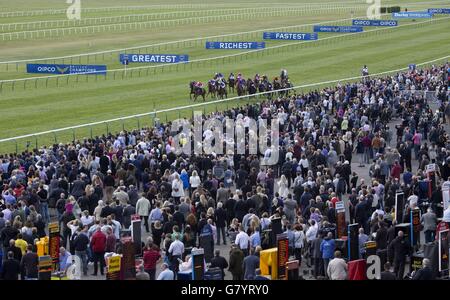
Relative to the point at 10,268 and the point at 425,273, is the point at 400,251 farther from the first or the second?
the point at 10,268

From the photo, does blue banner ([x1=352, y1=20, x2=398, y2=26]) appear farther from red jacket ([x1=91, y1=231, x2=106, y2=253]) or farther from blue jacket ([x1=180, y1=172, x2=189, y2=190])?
red jacket ([x1=91, y1=231, x2=106, y2=253])

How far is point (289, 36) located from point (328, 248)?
192 ft

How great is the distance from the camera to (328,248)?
17953 millimetres

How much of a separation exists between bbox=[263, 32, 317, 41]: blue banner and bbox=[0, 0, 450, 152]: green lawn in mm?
577

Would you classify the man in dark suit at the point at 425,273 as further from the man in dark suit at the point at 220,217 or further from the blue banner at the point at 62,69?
the blue banner at the point at 62,69

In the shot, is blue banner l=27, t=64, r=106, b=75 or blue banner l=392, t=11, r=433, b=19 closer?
blue banner l=27, t=64, r=106, b=75

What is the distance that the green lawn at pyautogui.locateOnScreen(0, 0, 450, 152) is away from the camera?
136 ft

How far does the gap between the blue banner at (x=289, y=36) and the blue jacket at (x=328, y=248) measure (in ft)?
187

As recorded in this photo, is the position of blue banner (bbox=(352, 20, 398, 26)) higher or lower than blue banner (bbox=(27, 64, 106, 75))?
higher

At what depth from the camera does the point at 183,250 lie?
17578 mm

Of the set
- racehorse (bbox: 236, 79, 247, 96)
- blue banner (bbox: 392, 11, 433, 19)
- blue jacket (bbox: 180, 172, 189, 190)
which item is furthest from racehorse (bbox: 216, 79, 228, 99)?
blue banner (bbox: 392, 11, 433, 19)
